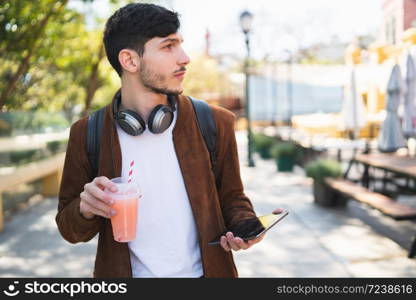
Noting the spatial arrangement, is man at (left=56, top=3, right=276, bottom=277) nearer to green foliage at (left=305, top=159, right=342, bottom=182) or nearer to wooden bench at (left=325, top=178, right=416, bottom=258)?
wooden bench at (left=325, top=178, right=416, bottom=258)

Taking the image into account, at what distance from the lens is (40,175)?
33.1 feet

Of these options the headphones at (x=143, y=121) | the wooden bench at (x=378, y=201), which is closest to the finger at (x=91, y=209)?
the headphones at (x=143, y=121)

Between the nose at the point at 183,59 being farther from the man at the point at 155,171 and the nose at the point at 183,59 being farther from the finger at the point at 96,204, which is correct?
A: the finger at the point at 96,204

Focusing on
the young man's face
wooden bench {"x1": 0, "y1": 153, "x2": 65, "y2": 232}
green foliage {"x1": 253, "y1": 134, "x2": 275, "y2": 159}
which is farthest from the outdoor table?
green foliage {"x1": 253, "y1": 134, "x2": 275, "y2": 159}

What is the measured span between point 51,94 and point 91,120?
86.5ft

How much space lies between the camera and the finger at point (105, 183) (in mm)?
1544

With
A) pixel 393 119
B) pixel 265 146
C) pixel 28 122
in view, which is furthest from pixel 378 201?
pixel 265 146

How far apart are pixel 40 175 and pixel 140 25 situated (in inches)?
351

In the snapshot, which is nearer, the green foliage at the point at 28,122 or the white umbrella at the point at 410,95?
the green foliage at the point at 28,122

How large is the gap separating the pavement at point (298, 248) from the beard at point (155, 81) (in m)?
3.63

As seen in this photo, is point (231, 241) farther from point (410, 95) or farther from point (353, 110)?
point (353, 110)

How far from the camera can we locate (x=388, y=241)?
625cm

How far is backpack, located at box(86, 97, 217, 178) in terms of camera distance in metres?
1.85

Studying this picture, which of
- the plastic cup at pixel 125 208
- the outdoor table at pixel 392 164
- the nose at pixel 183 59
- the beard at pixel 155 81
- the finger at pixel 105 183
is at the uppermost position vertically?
the nose at pixel 183 59
